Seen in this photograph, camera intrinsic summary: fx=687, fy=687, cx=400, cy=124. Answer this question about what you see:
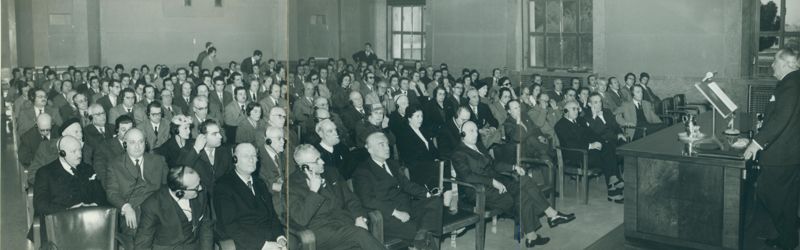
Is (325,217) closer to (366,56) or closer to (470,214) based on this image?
(470,214)

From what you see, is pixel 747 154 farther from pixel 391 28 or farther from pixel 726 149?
pixel 391 28

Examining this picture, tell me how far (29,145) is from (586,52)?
8.67m

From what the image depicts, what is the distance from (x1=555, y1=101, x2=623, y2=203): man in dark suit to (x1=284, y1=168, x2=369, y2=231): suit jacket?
279cm

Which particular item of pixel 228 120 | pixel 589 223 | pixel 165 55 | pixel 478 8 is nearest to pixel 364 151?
pixel 589 223

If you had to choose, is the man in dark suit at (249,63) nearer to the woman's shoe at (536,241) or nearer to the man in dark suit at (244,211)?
the woman's shoe at (536,241)

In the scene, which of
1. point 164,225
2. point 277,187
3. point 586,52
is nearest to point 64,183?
point 164,225

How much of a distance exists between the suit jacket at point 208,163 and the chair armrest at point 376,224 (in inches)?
49.7

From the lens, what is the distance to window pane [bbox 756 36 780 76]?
9.59m

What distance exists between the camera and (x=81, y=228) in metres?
3.44

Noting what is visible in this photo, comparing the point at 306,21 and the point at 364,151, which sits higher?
the point at 306,21

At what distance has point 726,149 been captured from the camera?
4.28 m

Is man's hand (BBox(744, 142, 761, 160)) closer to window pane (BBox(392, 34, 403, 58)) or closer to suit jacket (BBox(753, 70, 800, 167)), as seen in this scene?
suit jacket (BBox(753, 70, 800, 167))

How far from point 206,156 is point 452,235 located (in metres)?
1.83

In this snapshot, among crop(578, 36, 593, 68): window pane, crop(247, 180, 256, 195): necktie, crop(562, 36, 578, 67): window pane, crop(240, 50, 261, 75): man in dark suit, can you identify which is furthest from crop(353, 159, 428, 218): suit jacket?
crop(240, 50, 261, 75): man in dark suit
